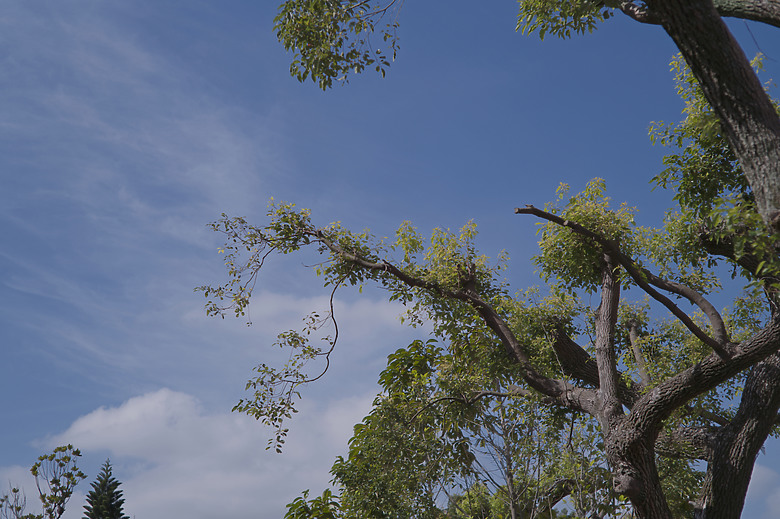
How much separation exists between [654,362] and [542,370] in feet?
8.41

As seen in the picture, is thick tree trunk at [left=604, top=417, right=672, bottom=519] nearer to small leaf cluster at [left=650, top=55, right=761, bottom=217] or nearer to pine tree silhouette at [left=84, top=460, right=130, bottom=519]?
small leaf cluster at [left=650, top=55, right=761, bottom=217]

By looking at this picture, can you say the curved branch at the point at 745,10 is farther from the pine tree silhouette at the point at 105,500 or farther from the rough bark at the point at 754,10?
the pine tree silhouette at the point at 105,500

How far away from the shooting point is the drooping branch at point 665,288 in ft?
30.3

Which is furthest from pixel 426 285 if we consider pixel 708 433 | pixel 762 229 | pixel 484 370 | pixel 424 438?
pixel 762 229

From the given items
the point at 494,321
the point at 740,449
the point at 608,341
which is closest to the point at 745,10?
the point at 608,341

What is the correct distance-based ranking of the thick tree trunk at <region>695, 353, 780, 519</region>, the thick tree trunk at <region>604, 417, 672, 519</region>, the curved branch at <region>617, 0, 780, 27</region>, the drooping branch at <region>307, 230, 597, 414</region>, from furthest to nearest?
the drooping branch at <region>307, 230, 597, 414</region> → the thick tree trunk at <region>695, 353, 780, 519</region> → the thick tree trunk at <region>604, 417, 672, 519</region> → the curved branch at <region>617, 0, 780, 27</region>

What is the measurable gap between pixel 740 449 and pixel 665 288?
2742 mm

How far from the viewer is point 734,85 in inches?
196

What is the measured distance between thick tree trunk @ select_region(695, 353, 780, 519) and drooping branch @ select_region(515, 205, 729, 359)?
3.79 feet

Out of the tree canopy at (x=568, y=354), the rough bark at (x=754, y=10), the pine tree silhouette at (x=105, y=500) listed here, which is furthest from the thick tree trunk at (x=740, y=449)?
the pine tree silhouette at (x=105, y=500)

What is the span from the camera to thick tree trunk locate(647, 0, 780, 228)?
16.0 feet

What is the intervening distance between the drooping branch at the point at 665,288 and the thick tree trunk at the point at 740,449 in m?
1.15

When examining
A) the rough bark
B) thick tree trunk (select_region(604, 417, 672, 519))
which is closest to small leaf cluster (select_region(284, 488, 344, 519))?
thick tree trunk (select_region(604, 417, 672, 519))

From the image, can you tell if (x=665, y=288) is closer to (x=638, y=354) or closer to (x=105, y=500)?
(x=638, y=354)
